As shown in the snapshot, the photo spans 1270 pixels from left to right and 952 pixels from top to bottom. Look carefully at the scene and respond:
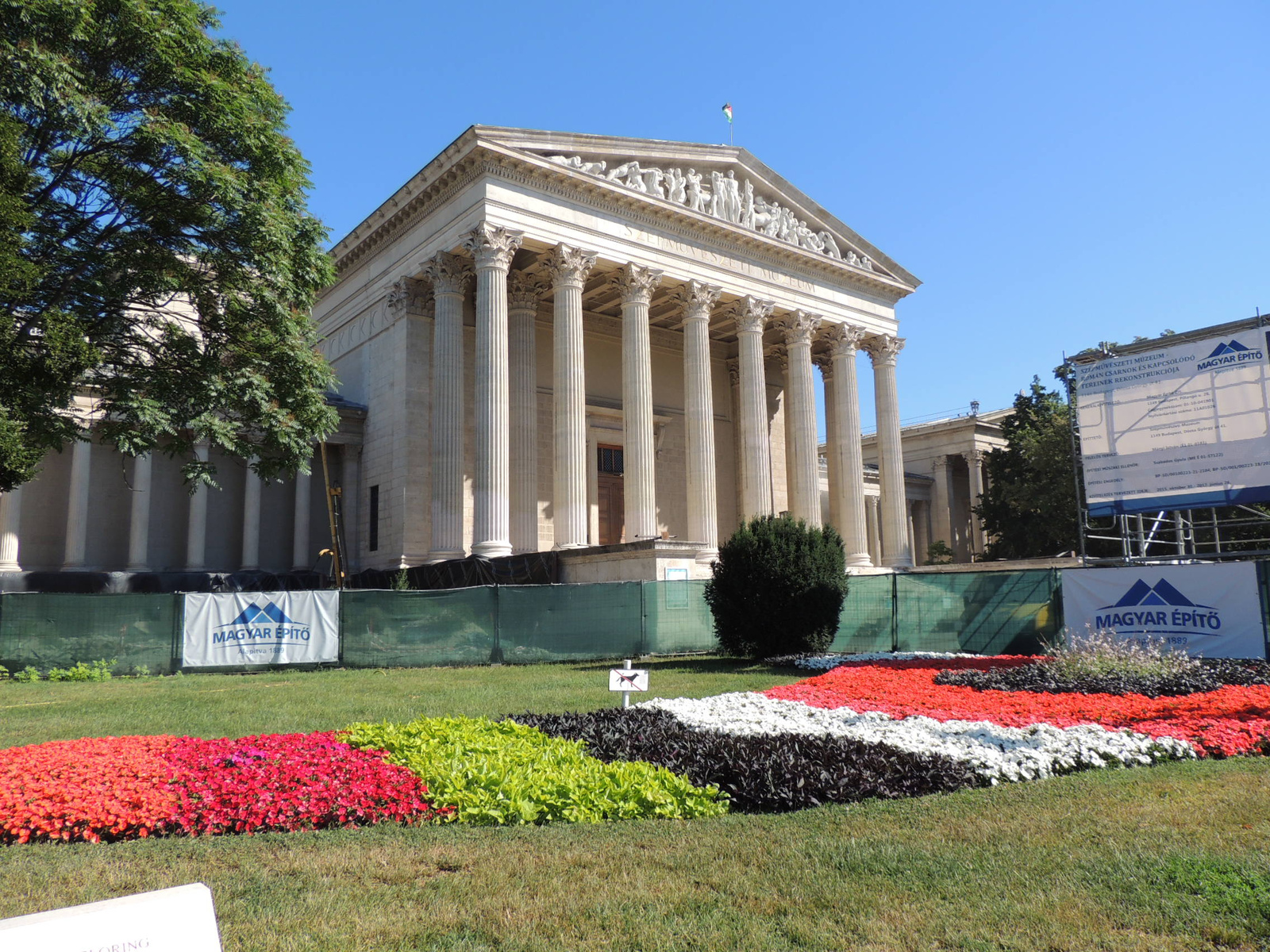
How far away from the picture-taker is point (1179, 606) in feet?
62.5

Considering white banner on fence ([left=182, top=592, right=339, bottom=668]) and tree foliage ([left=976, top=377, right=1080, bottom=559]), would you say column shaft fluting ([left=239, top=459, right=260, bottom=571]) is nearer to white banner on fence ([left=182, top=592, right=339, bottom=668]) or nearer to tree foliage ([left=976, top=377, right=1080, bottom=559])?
white banner on fence ([left=182, top=592, right=339, bottom=668])

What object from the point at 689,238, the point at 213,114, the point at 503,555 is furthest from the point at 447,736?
the point at 689,238

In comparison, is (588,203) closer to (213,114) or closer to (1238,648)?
(213,114)

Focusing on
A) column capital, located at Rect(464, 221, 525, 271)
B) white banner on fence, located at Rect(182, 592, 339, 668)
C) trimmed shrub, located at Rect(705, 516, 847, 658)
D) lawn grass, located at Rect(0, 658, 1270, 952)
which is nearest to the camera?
lawn grass, located at Rect(0, 658, 1270, 952)

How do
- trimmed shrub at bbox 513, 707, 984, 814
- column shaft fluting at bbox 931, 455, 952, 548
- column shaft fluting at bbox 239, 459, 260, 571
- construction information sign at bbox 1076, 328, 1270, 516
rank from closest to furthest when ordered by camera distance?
1. trimmed shrub at bbox 513, 707, 984, 814
2. construction information sign at bbox 1076, 328, 1270, 516
3. column shaft fluting at bbox 239, 459, 260, 571
4. column shaft fluting at bbox 931, 455, 952, 548

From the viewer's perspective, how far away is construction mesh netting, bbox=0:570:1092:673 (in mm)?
20438

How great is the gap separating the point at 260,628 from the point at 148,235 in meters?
9.06

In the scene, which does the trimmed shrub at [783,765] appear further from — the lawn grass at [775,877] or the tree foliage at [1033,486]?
the tree foliage at [1033,486]

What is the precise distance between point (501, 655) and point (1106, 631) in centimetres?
1353

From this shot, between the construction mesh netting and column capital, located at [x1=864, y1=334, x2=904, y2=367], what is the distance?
878 inches

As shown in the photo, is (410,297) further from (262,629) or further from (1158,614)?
(1158,614)

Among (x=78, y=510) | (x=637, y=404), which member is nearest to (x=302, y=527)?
(x=78, y=510)

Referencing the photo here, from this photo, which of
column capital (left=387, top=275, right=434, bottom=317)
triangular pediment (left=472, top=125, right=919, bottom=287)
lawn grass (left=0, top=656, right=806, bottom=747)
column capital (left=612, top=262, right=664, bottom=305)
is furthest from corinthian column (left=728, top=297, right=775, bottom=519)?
lawn grass (left=0, top=656, right=806, bottom=747)

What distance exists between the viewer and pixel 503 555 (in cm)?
3059
